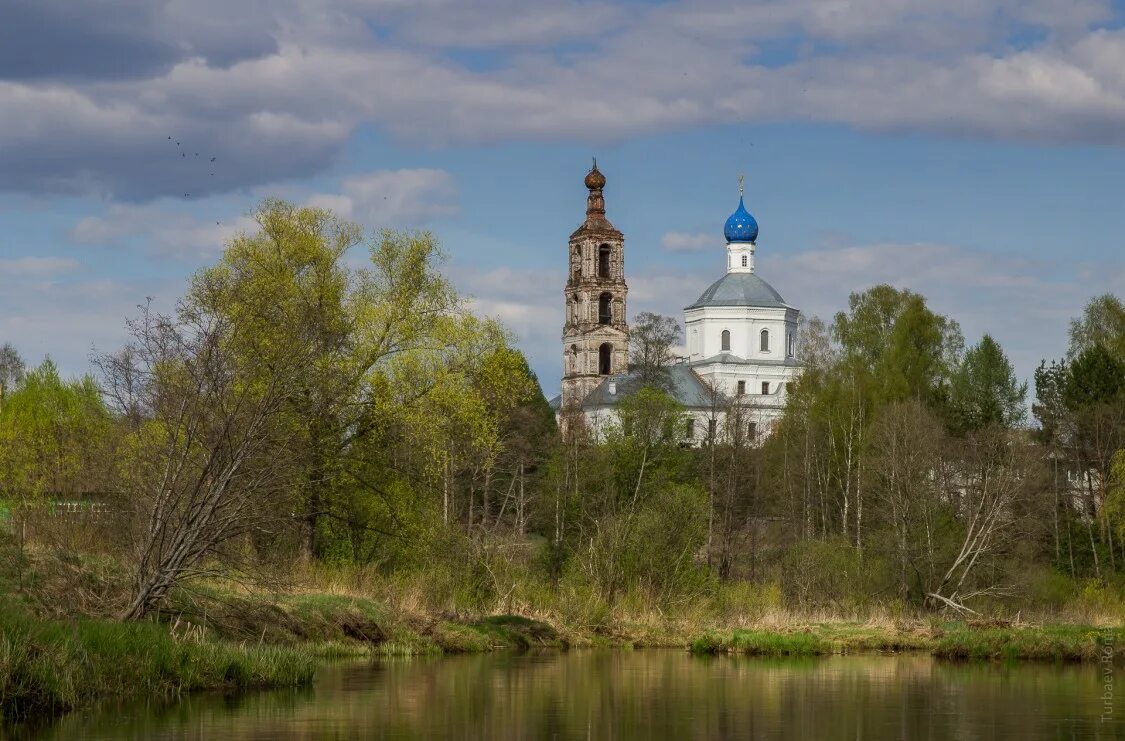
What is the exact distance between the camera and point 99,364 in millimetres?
31609

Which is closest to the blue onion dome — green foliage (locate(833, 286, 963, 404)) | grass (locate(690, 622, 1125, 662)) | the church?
the church

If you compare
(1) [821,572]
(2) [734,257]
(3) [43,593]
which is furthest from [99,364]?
(2) [734,257]

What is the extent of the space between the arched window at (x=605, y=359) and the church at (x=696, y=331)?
7cm

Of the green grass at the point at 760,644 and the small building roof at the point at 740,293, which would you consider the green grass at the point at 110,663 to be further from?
the small building roof at the point at 740,293

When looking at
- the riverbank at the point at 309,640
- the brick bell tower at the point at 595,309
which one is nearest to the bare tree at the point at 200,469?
the riverbank at the point at 309,640

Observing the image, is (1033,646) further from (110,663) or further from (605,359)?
(605,359)

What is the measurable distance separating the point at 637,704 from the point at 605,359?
91918 mm

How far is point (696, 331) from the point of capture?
407 feet

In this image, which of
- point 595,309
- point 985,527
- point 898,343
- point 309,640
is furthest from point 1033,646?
point 595,309

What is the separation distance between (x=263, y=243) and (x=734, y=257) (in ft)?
286

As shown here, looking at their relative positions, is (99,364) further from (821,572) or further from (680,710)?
(821,572)

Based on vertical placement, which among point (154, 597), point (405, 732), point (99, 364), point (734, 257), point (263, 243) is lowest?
point (405, 732)

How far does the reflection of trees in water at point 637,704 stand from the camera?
2144 cm

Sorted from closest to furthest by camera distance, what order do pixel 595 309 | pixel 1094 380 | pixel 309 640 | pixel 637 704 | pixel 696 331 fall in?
pixel 637 704, pixel 309 640, pixel 1094 380, pixel 595 309, pixel 696 331
